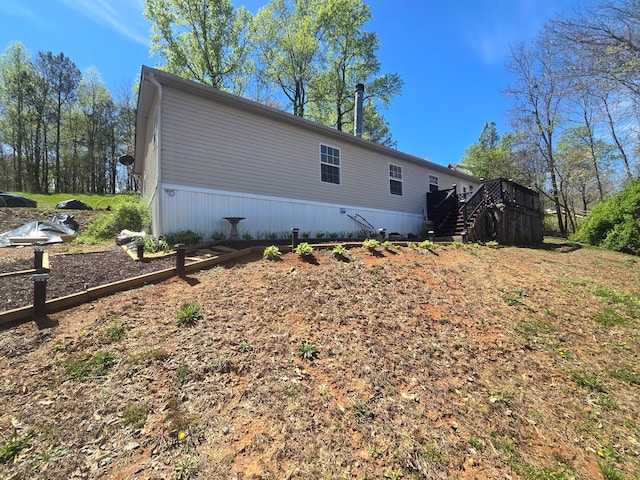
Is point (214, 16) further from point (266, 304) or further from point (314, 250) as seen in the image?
point (266, 304)

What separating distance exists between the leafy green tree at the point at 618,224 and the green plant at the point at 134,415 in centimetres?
1546

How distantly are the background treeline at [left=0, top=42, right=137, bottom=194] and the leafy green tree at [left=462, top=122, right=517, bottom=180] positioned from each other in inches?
1311

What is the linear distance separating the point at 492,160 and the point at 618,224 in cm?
1506

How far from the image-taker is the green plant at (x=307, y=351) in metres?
2.86

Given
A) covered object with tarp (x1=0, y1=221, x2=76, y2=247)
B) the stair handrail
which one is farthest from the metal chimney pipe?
covered object with tarp (x1=0, y1=221, x2=76, y2=247)

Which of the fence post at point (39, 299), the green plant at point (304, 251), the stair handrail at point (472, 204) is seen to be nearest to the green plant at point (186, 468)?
the fence post at point (39, 299)

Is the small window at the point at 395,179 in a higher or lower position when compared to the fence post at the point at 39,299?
higher

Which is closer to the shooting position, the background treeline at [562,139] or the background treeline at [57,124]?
the background treeline at [562,139]

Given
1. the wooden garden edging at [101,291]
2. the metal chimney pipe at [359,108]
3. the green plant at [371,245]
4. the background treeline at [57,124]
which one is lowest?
the wooden garden edging at [101,291]

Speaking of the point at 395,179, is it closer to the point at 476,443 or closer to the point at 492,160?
the point at 476,443

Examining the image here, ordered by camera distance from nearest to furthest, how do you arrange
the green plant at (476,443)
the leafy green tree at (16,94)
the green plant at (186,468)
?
the green plant at (186,468) → the green plant at (476,443) → the leafy green tree at (16,94)

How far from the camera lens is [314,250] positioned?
588cm

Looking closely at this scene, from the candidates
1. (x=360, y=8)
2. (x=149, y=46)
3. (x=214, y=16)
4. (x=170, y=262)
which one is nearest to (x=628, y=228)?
(x=170, y=262)

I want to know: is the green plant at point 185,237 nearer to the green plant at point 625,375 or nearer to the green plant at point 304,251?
the green plant at point 304,251
